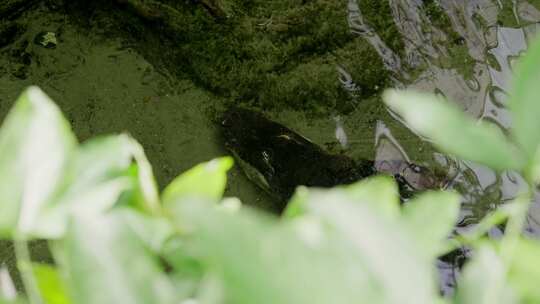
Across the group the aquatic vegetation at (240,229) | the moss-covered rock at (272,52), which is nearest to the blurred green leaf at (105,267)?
the aquatic vegetation at (240,229)

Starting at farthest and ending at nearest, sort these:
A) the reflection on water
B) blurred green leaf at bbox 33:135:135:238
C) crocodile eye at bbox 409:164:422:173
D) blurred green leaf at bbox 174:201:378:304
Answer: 1. the reflection on water
2. crocodile eye at bbox 409:164:422:173
3. blurred green leaf at bbox 33:135:135:238
4. blurred green leaf at bbox 174:201:378:304

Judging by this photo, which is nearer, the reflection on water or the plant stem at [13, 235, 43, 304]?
the plant stem at [13, 235, 43, 304]

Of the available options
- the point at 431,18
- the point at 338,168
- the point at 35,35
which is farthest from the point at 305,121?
the point at 35,35

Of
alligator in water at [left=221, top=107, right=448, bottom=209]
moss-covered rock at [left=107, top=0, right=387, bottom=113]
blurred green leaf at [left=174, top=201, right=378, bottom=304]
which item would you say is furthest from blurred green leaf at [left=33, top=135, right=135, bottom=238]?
moss-covered rock at [left=107, top=0, right=387, bottom=113]

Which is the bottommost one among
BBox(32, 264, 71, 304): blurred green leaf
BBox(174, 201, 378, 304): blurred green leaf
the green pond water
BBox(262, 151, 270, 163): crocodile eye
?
BBox(262, 151, 270, 163): crocodile eye

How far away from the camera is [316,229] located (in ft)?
0.97

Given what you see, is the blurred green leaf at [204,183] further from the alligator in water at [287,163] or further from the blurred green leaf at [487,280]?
the alligator in water at [287,163]

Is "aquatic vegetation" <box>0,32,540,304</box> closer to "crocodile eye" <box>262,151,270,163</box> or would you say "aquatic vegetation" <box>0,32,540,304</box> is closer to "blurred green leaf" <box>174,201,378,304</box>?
"blurred green leaf" <box>174,201,378,304</box>

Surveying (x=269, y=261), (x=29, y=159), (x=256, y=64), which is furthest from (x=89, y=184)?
(x=256, y=64)

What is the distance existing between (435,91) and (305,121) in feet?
1.36

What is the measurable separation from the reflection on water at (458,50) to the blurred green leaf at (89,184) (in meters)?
1.73

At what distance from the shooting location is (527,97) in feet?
0.97

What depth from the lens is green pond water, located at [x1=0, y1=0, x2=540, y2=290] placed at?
212cm

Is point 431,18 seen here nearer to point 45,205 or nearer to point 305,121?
point 305,121
